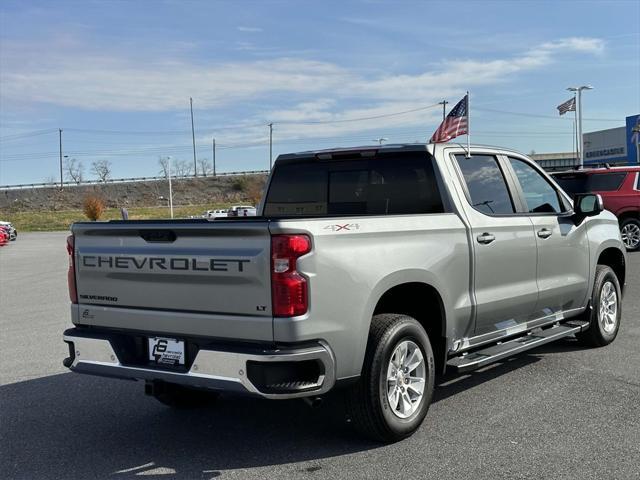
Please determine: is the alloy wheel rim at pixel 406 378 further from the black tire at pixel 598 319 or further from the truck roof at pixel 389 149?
the black tire at pixel 598 319

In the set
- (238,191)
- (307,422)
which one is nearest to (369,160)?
(307,422)

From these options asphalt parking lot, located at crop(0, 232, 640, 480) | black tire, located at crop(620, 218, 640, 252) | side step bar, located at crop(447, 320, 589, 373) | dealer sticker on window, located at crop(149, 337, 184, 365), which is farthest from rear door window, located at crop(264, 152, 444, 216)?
black tire, located at crop(620, 218, 640, 252)

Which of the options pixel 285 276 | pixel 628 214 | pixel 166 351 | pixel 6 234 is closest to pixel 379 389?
pixel 285 276

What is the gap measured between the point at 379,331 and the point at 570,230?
290cm

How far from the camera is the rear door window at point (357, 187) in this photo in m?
5.30

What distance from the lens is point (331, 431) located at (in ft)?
15.6

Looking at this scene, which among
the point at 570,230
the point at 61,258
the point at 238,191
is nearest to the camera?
the point at 570,230

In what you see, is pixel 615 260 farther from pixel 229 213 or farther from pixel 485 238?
pixel 229 213

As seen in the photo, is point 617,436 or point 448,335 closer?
point 617,436

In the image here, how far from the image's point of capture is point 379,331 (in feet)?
14.1

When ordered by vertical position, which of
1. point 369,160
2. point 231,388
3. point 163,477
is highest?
point 369,160

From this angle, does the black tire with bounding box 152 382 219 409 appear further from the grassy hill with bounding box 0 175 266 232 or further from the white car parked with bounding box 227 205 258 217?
the grassy hill with bounding box 0 175 266 232

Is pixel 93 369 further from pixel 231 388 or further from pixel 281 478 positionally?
pixel 281 478

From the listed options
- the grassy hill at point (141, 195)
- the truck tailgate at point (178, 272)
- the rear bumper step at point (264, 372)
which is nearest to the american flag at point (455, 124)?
the truck tailgate at point (178, 272)
